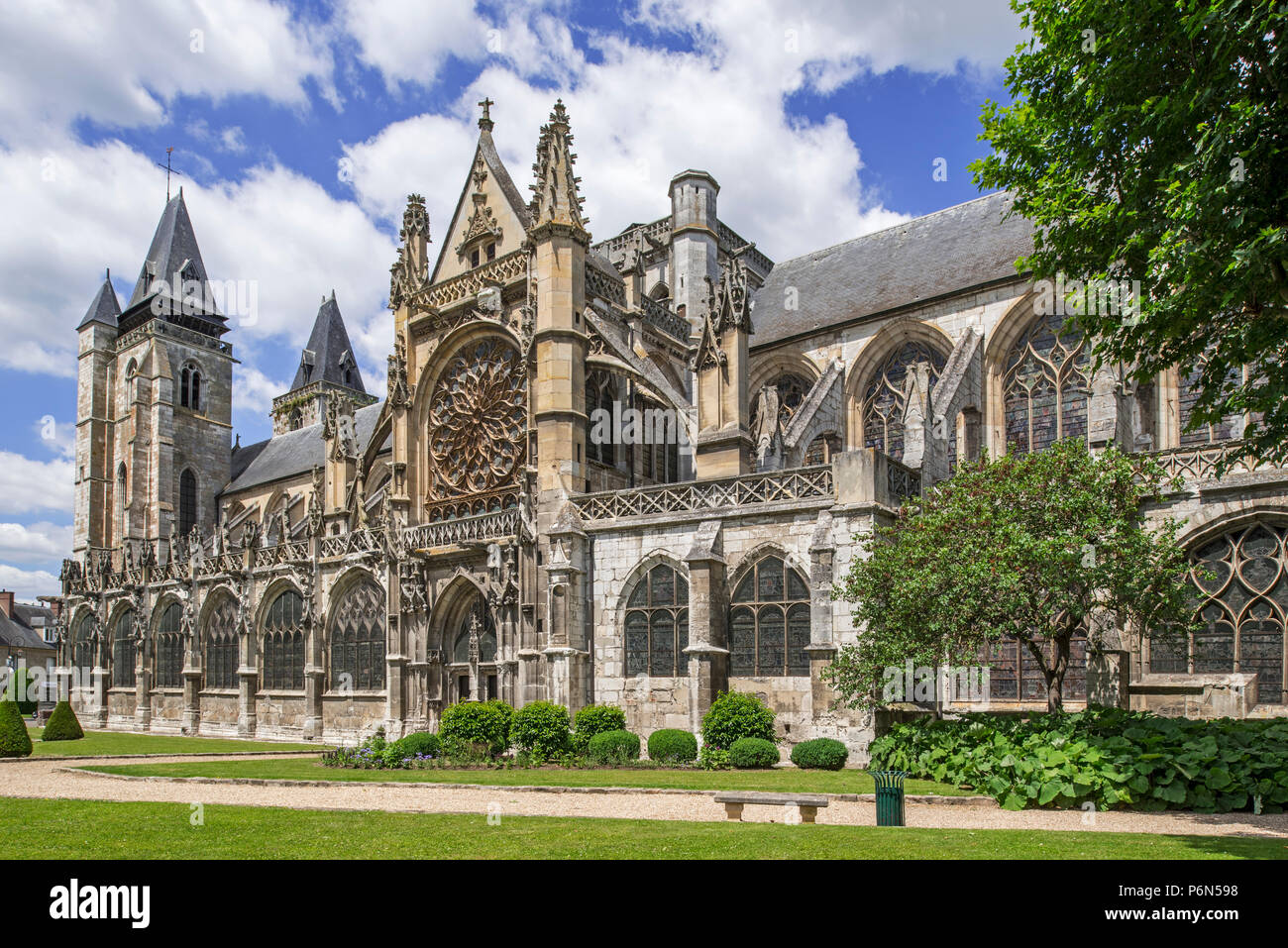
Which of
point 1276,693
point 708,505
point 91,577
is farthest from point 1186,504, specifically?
point 91,577

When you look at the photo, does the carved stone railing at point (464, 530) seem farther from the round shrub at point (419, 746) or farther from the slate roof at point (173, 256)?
the slate roof at point (173, 256)

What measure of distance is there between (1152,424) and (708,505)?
401 inches

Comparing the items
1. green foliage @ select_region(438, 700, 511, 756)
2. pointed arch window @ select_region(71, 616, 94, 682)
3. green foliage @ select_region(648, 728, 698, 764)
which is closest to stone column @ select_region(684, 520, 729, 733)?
green foliage @ select_region(648, 728, 698, 764)

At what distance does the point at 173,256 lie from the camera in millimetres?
52688

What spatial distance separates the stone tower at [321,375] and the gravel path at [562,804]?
147ft

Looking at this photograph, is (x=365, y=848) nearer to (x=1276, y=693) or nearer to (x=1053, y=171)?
(x=1053, y=171)

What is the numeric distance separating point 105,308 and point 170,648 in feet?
75.7

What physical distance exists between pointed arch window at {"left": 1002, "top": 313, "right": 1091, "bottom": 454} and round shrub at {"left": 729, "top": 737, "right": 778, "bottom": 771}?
1065cm

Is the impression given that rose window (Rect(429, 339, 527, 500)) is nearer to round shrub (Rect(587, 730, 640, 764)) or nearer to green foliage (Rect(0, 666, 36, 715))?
round shrub (Rect(587, 730, 640, 764))

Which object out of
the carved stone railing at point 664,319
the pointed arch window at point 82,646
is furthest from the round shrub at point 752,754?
the pointed arch window at point 82,646

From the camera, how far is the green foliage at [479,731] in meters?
20.9

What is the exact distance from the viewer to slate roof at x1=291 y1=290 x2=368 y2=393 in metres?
63.6

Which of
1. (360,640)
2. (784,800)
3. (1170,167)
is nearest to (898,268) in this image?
(360,640)

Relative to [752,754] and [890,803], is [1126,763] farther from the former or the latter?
[752,754]
